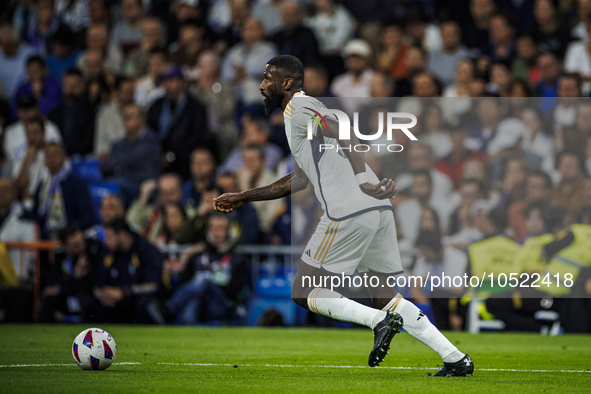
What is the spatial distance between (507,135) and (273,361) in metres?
6.27

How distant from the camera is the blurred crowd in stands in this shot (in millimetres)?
12312

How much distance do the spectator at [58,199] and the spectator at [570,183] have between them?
739cm

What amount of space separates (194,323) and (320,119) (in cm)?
701

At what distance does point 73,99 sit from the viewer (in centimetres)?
1630

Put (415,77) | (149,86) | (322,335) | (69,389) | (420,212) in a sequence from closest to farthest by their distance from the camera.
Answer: (69,389) < (322,335) < (420,212) < (415,77) < (149,86)

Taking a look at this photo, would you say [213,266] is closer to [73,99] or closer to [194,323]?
[194,323]

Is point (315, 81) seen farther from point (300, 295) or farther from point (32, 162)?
point (300, 295)

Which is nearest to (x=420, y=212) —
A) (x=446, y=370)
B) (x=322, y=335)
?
(x=322, y=335)

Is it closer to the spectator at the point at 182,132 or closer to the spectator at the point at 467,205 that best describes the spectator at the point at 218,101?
the spectator at the point at 182,132

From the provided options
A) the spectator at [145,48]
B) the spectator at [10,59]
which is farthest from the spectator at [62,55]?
the spectator at [145,48]

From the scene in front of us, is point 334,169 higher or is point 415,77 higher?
point 415,77

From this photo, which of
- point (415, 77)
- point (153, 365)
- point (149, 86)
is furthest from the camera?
point (149, 86)

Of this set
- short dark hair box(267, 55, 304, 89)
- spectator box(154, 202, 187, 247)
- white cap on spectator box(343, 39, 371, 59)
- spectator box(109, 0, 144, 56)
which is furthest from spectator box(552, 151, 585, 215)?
spectator box(109, 0, 144, 56)

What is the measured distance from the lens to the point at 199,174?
13750 mm
